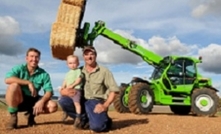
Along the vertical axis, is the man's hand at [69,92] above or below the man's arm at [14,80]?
below

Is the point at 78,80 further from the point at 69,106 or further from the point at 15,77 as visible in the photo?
the point at 15,77

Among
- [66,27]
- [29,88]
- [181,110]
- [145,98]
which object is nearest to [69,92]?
[29,88]

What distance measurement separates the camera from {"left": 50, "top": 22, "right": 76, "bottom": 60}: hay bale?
35.7 feet

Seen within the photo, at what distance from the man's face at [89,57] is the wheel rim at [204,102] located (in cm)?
694

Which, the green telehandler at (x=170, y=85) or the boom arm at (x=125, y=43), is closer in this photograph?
the green telehandler at (x=170, y=85)

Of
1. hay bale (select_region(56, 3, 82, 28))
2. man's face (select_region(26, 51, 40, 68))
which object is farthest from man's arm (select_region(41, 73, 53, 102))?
hay bale (select_region(56, 3, 82, 28))

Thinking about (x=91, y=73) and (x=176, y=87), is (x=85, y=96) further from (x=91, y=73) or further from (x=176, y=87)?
(x=176, y=87)

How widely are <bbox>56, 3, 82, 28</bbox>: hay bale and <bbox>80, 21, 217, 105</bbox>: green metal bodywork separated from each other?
1399 millimetres

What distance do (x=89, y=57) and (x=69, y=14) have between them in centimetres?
491

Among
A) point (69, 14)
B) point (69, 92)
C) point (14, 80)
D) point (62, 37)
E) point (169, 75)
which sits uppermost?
point (69, 14)

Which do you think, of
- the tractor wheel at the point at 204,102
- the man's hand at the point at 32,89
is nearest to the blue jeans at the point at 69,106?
the man's hand at the point at 32,89

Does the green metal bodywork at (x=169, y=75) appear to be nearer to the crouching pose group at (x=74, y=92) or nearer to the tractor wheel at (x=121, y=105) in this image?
the tractor wheel at (x=121, y=105)

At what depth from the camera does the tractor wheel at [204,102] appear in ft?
41.6

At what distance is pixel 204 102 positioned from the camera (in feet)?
41.8
